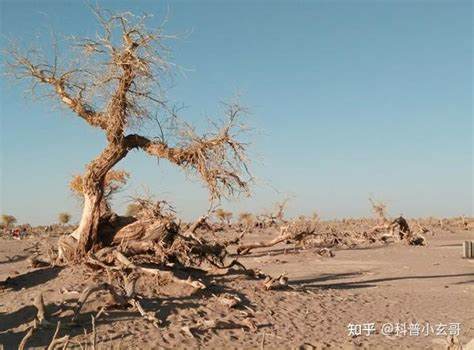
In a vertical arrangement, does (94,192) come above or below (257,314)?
above

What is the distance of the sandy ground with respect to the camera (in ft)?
26.3

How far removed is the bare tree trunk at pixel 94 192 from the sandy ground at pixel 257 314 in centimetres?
79

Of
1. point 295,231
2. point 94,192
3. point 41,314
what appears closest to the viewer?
point 41,314

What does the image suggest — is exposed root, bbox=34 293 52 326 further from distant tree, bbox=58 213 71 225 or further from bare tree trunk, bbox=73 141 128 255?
distant tree, bbox=58 213 71 225

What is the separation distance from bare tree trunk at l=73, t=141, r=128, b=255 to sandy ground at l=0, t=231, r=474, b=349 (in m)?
0.79

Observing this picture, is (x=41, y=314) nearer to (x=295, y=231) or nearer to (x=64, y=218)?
(x=295, y=231)

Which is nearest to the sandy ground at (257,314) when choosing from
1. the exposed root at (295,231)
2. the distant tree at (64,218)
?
the exposed root at (295,231)

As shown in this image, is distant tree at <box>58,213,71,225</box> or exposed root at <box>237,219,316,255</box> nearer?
exposed root at <box>237,219,316,255</box>

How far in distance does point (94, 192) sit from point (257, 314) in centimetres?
427

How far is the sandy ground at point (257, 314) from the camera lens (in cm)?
801

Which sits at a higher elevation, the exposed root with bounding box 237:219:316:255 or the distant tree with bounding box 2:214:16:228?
the distant tree with bounding box 2:214:16:228

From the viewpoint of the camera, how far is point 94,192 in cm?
1154

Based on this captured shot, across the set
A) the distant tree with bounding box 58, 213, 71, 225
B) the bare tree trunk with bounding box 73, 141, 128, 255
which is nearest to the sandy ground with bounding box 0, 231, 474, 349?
the bare tree trunk with bounding box 73, 141, 128, 255

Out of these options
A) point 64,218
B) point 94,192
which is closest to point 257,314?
point 94,192
